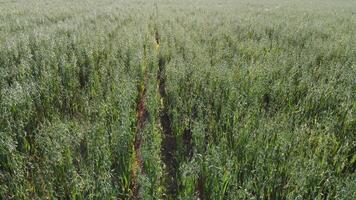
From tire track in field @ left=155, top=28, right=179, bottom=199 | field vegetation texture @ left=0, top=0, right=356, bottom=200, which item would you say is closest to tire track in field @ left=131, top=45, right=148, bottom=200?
field vegetation texture @ left=0, top=0, right=356, bottom=200

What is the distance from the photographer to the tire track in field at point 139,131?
2400 mm

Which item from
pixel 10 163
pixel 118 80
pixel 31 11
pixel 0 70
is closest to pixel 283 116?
pixel 118 80

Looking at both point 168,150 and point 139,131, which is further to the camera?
point 139,131

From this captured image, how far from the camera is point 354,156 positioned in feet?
8.14

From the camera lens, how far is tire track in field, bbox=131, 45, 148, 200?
2.40m

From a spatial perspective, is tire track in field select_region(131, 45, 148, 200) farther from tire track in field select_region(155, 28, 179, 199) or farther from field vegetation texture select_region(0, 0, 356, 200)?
tire track in field select_region(155, 28, 179, 199)

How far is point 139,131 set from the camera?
3.17 metres

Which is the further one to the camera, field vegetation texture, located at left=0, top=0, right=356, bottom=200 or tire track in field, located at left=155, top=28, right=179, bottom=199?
tire track in field, located at left=155, top=28, right=179, bottom=199

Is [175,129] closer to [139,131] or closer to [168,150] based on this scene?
[168,150]

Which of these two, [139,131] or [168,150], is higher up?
[139,131]

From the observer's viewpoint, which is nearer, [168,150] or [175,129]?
Answer: [168,150]

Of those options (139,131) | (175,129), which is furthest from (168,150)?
(139,131)

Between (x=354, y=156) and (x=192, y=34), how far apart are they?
5463 mm

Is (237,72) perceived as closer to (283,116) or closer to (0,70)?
(283,116)
